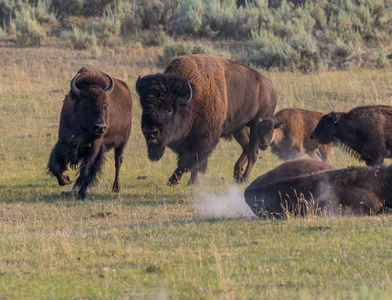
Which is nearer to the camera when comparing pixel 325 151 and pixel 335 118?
pixel 335 118

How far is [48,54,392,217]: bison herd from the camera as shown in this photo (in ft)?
30.0

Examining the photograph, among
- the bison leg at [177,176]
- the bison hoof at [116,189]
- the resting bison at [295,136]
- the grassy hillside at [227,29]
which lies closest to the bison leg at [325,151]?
the resting bison at [295,136]

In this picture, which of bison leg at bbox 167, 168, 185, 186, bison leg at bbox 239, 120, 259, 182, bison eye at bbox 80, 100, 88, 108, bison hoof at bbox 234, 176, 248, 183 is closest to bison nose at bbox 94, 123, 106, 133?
bison eye at bbox 80, 100, 88, 108

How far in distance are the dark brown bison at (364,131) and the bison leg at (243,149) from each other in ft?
7.55

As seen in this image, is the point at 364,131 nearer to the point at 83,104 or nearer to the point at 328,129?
the point at 328,129

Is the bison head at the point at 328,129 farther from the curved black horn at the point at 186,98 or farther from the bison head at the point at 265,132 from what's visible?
the curved black horn at the point at 186,98

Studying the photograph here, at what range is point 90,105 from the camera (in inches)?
448

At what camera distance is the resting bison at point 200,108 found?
37.6 ft

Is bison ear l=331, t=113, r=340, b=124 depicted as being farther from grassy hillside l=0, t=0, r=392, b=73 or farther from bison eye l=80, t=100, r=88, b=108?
grassy hillside l=0, t=0, r=392, b=73

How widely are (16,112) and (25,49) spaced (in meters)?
6.31

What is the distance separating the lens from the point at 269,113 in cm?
1523

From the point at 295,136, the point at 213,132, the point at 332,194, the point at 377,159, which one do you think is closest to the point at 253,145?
the point at 295,136

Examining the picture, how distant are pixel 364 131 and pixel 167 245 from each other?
568 cm

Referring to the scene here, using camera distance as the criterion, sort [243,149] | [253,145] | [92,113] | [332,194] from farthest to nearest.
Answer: [243,149] → [253,145] → [92,113] → [332,194]
